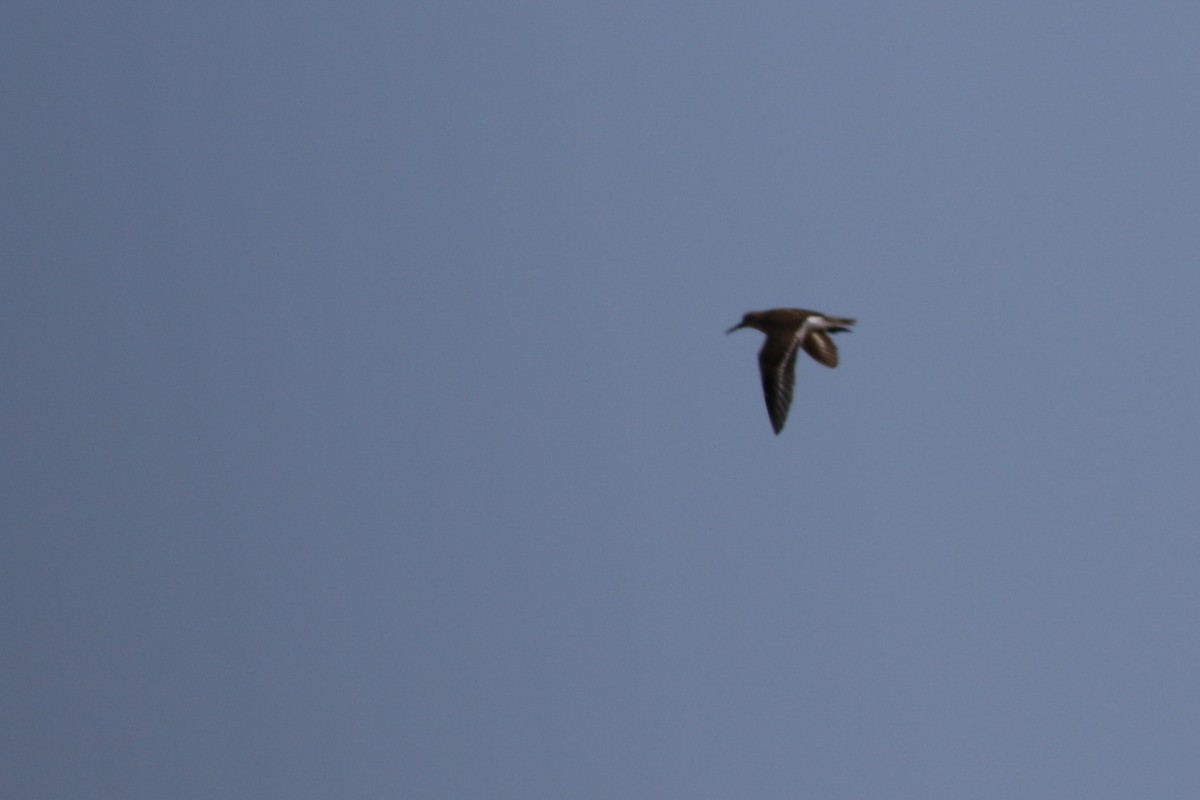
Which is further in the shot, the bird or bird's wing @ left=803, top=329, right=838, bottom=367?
bird's wing @ left=803, top=329, right=838, bottom=367

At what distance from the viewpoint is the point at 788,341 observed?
112 feet

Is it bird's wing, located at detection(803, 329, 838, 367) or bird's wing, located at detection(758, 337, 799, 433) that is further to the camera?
bird's wing, located at detection(803, 329, 838, 367)

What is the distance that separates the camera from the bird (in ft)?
110

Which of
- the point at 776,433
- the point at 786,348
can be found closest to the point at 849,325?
the point at 786,348

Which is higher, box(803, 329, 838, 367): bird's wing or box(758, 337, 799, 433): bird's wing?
box(803, 329, 838, 367): bird's wing

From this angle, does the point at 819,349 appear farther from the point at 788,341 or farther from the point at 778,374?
the point at 778,374

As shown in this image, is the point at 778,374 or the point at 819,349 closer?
the point at 778,374

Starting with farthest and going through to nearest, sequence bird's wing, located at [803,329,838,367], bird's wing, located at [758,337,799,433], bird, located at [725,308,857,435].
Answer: bird's wing, located at [803,329,838,367], bird, located at [725,308,857,435], bird's wing, located at [758,337,799,433]

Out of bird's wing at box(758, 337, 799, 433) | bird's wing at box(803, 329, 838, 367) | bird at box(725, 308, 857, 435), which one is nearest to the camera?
bird's wing at box(758, 337, 799, 433)

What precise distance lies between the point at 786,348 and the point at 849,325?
1.24 meters

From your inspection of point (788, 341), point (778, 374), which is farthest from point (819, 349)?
point (778, 374)

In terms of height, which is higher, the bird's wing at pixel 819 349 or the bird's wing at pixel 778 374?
the bird's wing at pixel 819 349

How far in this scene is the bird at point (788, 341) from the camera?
33531mm

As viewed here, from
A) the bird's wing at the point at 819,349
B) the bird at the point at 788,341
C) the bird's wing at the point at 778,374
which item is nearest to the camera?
the bird's wing at the point at 778,374
